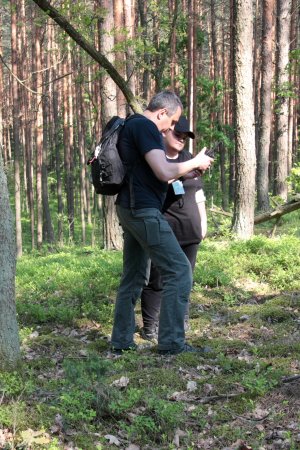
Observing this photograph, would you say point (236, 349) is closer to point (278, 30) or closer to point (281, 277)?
point (281, 277)

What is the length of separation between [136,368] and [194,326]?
5.52 ft

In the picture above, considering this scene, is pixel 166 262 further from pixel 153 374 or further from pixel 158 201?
pixel 153 374

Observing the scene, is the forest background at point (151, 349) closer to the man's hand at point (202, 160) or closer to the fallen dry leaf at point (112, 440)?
the fallen dry leaf at point (112, 440)

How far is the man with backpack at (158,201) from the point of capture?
14.5ft

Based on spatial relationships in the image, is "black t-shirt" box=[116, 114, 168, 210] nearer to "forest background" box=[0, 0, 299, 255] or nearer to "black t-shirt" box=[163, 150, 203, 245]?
"black t-shirt" box=[163, 150, 203, 245]

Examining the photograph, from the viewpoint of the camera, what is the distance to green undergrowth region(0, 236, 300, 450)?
334 centimetres

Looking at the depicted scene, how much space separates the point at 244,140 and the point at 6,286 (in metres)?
7.34

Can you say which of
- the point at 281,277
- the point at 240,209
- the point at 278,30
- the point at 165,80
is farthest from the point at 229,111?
the point at 281,277

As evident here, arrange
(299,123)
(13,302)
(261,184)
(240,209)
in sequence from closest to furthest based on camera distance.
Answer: (13,302) → (240,209) → (261,184) → (299,123)

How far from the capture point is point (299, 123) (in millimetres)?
32312

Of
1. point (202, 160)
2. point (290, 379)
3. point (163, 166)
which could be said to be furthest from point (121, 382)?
point (202, 160)

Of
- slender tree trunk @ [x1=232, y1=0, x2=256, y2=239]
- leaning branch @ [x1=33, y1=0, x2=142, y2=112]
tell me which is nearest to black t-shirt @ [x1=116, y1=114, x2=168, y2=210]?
leaning branch @ [x1=33, y1=0, x2=142, y2=112]

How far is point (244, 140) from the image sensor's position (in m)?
10.4

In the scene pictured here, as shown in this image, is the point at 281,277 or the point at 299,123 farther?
the point at 299,123
